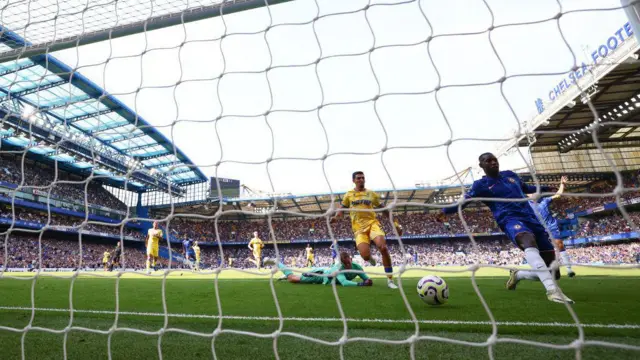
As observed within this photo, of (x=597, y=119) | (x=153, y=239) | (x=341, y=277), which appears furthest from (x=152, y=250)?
A: (x=597, y=119)

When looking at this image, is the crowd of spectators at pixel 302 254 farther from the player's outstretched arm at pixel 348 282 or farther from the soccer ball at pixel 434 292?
the soccer ball at pixel 434 292

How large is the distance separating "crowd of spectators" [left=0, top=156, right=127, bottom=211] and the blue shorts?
84.6 feet

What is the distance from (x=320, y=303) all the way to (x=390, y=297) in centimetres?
90

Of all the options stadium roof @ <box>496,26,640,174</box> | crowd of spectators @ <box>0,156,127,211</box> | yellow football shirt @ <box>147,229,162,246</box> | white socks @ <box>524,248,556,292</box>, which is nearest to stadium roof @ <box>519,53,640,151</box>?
stadium roof @ <box>496,26,640,174</box>

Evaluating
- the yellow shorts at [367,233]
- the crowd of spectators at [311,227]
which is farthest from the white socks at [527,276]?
the crowd of spectators at [311,227]

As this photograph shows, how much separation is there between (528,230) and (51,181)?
33326 millimetres

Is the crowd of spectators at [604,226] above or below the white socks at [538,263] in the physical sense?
below

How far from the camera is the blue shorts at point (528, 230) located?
3600mm

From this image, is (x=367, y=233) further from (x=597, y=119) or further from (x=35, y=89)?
(x=35, y=89)

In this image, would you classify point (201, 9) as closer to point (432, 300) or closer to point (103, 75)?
point (103, 75)

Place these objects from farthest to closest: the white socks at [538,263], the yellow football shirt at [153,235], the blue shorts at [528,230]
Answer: the yellow football shirt at [153,235]
the blue shorts at [528,230]
the white socks at [538,263]

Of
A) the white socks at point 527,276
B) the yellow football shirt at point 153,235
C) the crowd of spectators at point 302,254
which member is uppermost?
the yellow football shirt at point 153,235

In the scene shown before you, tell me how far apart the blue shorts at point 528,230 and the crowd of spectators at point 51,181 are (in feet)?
84.6

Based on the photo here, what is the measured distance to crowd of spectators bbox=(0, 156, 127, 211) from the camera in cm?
2558
